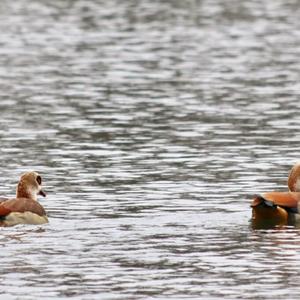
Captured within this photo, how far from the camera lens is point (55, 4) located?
201 feet

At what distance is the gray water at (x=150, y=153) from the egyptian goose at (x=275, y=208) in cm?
25

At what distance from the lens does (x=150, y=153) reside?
2486 cm

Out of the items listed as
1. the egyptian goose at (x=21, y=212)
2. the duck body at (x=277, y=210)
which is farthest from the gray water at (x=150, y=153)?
the duck body at (x=277, y=210)

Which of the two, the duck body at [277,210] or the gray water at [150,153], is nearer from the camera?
the gray water at [150,153]

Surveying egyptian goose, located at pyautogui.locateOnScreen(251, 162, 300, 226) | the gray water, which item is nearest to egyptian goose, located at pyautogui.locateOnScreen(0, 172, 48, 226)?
the gray water

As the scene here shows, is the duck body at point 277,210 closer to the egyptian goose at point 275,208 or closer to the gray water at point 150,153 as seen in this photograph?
the egyptian goose at point 275,208

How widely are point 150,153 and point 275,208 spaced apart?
684 centimetres

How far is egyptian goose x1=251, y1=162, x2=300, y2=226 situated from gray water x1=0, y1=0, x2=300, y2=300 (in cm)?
25

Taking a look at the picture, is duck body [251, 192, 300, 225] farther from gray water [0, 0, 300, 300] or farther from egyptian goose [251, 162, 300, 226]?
gray water [0, 0, 300, 300]

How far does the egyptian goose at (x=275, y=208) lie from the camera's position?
18047 millimetres

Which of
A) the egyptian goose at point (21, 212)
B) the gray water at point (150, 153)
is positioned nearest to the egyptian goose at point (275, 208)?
the gray water at point (150, 153)

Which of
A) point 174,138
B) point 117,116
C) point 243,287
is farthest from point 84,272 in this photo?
point 117,116

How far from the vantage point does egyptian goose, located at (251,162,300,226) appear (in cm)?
1805

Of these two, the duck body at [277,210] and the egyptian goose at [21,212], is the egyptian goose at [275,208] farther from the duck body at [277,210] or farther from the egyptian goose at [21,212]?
the egyptian goose at [21,212]
